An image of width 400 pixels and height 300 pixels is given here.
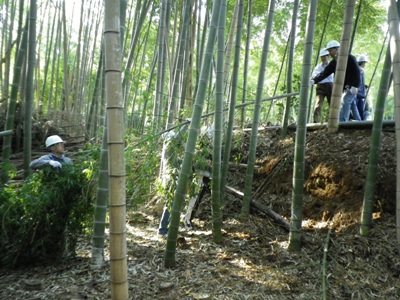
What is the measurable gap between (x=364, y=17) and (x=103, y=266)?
5.31 metres

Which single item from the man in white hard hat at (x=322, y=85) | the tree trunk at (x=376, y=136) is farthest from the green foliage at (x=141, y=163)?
the man in white hard hat at (x=322, y=85)

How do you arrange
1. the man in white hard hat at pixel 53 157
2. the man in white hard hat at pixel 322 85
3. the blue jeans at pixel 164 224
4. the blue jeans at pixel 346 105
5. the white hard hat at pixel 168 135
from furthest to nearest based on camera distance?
1. the man in white hard hat at pixel 322 85
2. the blue jeans at pixel 346 105
3. the blue jeans at pixel 164 224
4. the white hard hat at pixel 168 135
5. the man in white hard hat at pixel 53 157

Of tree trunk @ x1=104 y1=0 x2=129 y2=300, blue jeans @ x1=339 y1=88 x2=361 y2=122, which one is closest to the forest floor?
blue jeans @ x1=339 y1=88 x2=361 y2=122

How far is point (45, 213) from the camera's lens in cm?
290

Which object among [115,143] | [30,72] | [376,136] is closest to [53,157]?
[30,72]

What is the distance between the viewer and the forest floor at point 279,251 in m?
2.60

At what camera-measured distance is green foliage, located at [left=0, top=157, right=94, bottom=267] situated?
2.87m

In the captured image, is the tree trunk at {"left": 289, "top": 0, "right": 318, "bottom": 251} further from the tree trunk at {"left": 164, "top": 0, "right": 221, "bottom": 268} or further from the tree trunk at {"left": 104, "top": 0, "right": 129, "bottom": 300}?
the tree trunk at {"left": 104, "top": 0, "right": 129, "bottom": 300}

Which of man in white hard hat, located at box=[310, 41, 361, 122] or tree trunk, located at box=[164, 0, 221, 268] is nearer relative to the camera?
tree trunk, located at box=[164, 0, 221, 268]

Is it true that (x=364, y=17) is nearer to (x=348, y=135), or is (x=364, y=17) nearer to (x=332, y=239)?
(x=348, y=135)

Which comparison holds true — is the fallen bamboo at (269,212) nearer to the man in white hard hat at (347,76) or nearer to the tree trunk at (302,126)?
the tree trunk at (302,126)

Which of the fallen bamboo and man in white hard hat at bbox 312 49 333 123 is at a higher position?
man in white hard hat at bbox 312 49 333 123

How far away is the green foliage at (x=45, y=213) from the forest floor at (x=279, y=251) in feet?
0.45

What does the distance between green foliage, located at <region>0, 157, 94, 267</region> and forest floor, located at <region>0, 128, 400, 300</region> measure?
14cm
